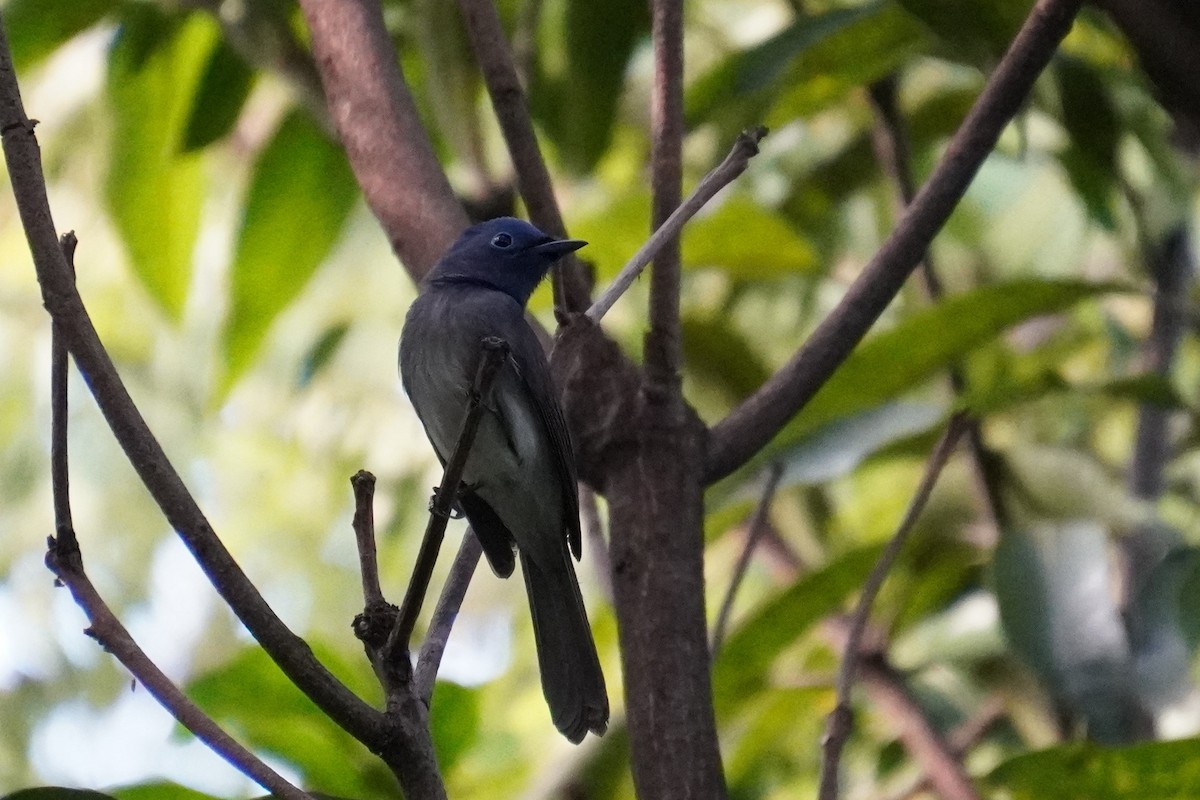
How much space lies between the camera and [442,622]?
189 centimetres

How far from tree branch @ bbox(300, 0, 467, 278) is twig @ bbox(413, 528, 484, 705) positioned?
2.17 feet

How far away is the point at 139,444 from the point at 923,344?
6.04 feet

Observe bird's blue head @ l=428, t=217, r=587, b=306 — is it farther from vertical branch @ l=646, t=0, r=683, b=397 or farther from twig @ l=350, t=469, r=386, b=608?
twig @ l=350, t=469, r=386, b=608

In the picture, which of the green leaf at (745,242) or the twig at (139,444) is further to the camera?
the green leaf at (745,242)

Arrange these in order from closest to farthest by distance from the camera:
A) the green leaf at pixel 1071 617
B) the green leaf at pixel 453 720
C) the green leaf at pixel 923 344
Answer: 1. the green leaf at pixel 1071 617
2. the green leaf at pixel 453 720
3. the green leaf at pixel 923 344

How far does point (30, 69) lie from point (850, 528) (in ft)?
7.74

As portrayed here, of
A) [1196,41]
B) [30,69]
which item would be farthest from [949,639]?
[30,69]

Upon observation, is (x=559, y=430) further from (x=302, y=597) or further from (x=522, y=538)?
(x=302, y=597)

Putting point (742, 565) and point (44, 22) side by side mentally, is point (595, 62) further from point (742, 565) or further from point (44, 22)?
point (742, 565)

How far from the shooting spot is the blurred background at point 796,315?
2.86 meters

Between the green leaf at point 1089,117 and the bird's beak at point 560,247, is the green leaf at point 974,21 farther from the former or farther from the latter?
the bird's beak at point 560,247

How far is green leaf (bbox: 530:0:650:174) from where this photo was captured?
3.28m

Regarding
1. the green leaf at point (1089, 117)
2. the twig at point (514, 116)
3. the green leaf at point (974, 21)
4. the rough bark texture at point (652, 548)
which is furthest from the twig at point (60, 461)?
the green leaf at point (1089, 117)

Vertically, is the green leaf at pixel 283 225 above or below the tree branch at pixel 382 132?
above
